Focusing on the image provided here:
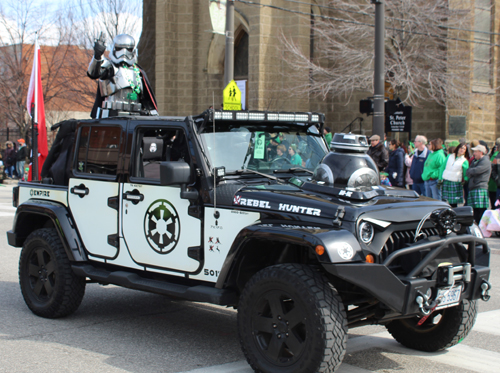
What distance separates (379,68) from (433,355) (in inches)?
412

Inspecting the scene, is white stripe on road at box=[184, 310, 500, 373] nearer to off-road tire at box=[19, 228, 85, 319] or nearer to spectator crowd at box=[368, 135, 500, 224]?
off-road tire at box=[19, 228, 85, 319]

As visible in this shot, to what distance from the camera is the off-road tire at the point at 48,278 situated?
589 centimetres

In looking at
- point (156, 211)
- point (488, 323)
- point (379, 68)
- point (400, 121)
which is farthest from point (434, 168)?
point (156, 211)

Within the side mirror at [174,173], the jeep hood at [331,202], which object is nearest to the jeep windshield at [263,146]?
the side mirror at [174,173]

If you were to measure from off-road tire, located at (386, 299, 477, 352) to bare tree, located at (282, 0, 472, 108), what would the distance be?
613 inches

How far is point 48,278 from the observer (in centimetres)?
609

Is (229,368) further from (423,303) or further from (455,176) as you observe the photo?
(455,176)

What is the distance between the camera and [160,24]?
27.6 m

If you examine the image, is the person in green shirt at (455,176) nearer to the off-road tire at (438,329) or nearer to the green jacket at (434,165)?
the green jacket at (434,165)

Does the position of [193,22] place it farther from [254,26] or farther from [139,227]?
[139,227]

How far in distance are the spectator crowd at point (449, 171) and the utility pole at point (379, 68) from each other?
100cm

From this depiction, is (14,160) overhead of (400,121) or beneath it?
beneath

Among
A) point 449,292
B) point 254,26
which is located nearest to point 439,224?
point 449,292

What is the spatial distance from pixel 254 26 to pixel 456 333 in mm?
20212
